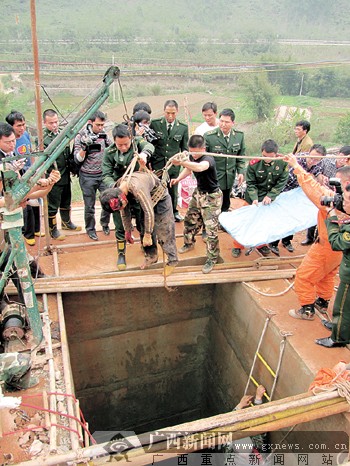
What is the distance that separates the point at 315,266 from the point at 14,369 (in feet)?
10.5

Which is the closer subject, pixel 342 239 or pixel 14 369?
pixel 14 369

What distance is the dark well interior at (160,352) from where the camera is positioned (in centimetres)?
582

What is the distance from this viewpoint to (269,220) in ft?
18.8

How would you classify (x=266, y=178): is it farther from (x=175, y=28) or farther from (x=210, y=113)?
(x=175, y=28)

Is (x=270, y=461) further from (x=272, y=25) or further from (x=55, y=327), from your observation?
(x=272, y=25)

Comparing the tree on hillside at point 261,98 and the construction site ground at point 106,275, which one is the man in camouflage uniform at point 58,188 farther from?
the tree on hillside at point 261,98

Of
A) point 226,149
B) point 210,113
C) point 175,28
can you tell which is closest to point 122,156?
point 226,149

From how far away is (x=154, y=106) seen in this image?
1288 inches

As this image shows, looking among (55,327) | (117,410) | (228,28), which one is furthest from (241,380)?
(228,28)

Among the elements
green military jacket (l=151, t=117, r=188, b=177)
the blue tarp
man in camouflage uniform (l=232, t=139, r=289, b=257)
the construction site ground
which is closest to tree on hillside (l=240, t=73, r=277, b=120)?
green military jacket (l=151, t=117, r=188, b=177)

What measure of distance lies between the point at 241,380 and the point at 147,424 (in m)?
2.31

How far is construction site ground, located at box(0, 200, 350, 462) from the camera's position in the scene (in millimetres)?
3594

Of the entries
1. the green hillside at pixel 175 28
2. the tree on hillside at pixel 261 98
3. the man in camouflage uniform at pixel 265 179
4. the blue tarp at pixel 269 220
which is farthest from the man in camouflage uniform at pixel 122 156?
the green hillside at pixel 175 28

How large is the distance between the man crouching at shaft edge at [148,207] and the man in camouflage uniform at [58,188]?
60.8 inches
